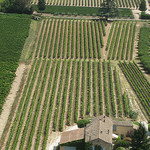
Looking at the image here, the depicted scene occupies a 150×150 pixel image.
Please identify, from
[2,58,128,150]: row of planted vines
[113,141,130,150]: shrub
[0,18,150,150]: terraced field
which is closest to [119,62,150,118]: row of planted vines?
[0,18,150,150]: terraced field

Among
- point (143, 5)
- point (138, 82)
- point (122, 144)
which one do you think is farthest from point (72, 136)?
point (143, 5)

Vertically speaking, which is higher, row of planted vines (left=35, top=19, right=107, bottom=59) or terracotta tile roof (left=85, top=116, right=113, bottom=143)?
row of planted vines (left=35, top=19, right=107, bottom=59)

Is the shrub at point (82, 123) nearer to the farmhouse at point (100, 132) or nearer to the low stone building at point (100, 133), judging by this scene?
the farmhouse at point (100, 132)

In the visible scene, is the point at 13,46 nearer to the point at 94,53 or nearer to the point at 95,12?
the point at 94,53

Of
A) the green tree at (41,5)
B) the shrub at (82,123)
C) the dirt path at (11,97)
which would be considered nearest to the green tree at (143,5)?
the green tree at (41,5)

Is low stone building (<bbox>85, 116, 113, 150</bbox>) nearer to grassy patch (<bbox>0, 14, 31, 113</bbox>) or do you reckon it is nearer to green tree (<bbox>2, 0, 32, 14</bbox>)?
grassy patch (<bbox>0, 14, 31, 113</bbox>)

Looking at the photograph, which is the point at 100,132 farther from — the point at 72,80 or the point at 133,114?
the point at 72,80
